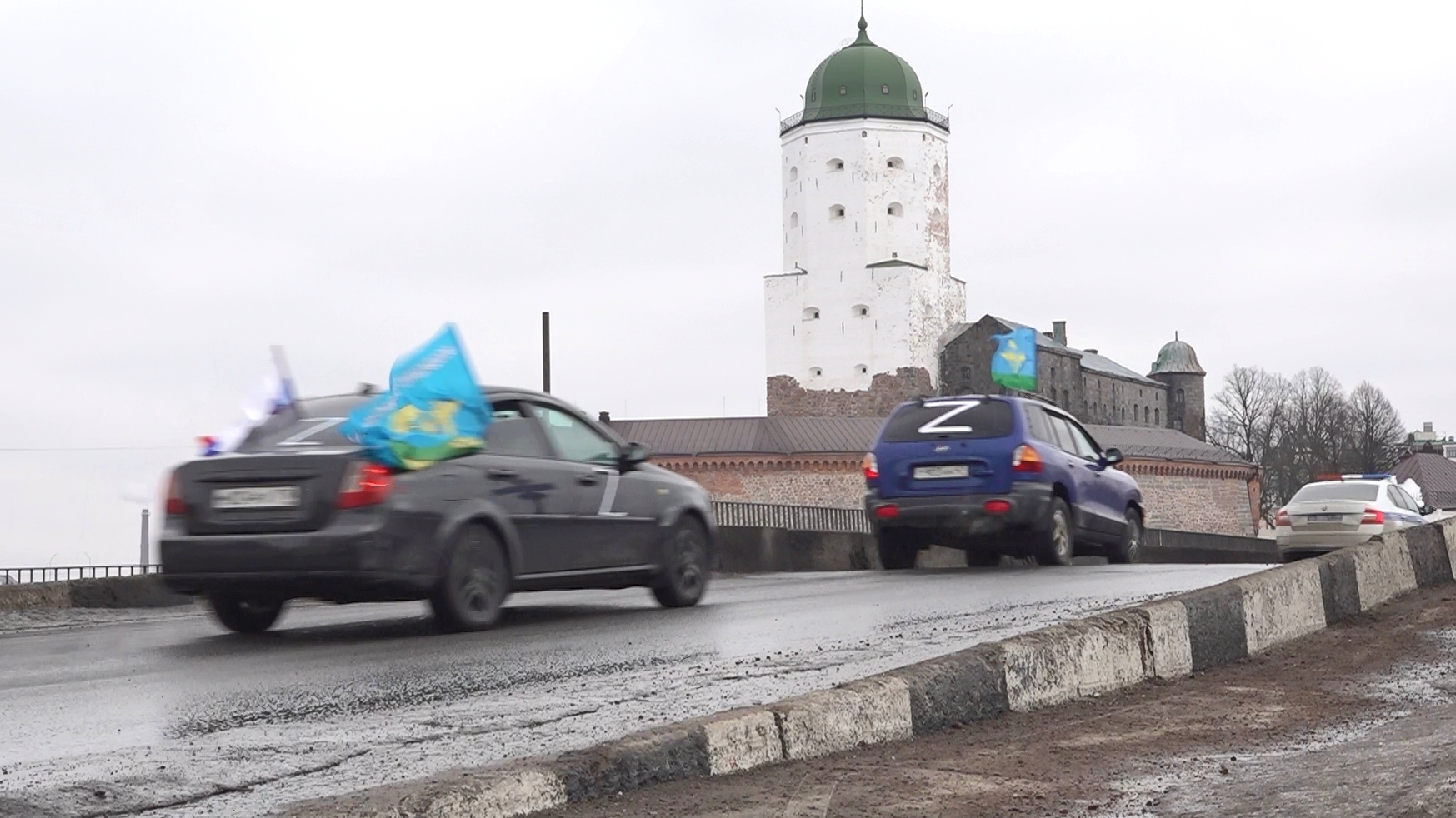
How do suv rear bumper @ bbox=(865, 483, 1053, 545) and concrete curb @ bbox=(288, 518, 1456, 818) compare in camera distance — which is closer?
concrete curb @ bbox=(288, 518, 1456, 818)

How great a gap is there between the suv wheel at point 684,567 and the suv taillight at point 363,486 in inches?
107

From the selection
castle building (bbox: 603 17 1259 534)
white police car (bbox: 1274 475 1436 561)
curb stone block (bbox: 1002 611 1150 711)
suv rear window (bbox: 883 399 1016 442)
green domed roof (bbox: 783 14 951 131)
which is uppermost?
green domed roof (bbox: 783 14 951 131)

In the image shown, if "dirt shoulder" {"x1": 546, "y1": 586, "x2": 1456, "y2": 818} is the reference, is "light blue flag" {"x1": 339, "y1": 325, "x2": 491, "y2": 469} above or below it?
above

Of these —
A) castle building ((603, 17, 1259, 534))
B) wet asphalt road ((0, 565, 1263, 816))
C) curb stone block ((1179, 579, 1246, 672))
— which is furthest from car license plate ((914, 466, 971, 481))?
castle building ((603, 17, 1259, 534))

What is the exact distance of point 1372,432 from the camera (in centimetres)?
13925

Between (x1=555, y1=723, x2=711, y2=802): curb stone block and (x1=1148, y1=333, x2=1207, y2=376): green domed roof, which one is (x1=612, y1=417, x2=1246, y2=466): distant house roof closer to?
(x1=1148, y1=333, x2=1207, y2=376): green domed roof

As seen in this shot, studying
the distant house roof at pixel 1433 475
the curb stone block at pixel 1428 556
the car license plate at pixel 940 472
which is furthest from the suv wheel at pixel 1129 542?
the distant house roof at pixel 1433 475

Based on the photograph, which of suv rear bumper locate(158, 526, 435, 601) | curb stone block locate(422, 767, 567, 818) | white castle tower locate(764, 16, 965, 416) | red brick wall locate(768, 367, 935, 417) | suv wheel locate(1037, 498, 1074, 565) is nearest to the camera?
curb stone block locate(422, 767, 567, 818)

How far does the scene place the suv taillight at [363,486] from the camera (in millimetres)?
10047

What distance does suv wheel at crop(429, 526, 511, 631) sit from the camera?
10383 millimetres

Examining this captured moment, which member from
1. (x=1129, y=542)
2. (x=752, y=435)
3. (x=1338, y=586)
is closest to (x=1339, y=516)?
(x=1129, y=542)

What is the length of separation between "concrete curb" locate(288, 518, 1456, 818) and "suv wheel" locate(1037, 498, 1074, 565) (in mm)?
5395

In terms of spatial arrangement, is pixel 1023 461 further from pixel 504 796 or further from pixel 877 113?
pixel 877 113

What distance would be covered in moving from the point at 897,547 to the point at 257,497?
30.3 feet
